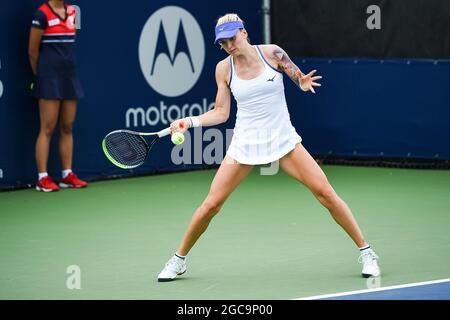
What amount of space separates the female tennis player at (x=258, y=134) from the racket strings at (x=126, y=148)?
52cm

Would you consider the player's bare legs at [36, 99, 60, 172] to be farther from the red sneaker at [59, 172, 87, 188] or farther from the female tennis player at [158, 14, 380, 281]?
the female tennis player at [158, 14, 380, 281]

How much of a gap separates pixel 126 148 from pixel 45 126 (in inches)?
165

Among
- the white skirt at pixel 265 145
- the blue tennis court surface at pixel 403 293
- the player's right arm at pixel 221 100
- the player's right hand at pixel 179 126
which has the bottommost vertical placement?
the blue tennis court surface at pixel 403 293

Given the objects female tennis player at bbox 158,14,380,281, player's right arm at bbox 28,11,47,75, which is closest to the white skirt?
female tennis player at bbox 158,14,380,281

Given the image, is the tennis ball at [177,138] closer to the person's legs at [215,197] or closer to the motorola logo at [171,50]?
the person's legs at [215,197]

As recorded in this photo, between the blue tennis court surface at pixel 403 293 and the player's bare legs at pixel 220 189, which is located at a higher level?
the player's bare legs at pixel 220 189

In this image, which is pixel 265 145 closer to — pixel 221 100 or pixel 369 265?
pixel 221 100

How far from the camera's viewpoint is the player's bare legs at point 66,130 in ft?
40.9

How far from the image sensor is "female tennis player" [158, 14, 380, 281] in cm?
800

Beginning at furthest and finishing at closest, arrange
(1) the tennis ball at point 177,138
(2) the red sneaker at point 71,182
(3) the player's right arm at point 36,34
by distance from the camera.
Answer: (2) the red sneaker at point 71,182 < (3) the player's right arm at point 36,34 < (1) the tennis ball at point 177,138

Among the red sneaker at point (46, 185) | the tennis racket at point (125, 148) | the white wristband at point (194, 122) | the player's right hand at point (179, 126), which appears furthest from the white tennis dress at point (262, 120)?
the red sneaker at point (46, 185)

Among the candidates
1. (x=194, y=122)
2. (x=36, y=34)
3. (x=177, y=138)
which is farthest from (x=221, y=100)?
(x=36, y=34)

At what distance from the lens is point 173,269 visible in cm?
814
